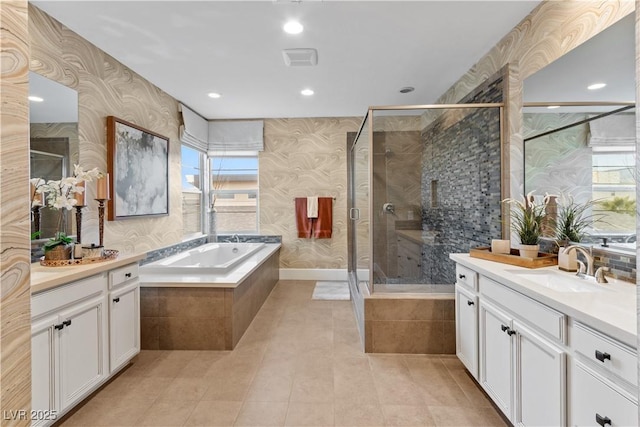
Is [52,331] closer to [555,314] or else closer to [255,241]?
[555,314]

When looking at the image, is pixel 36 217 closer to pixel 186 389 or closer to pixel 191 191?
pixel 186 389

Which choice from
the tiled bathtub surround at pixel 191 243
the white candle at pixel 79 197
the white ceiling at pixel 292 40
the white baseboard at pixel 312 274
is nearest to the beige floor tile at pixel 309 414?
the white candle at pixel 79 197

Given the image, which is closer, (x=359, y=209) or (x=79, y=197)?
(x=79, y=197)

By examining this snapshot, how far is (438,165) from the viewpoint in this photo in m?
3.14

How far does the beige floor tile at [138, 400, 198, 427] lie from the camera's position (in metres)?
1.67

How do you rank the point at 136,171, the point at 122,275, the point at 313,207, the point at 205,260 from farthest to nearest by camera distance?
the point at 313,207 → the point at 205,260 → the point at 136,171 → the point at 122,275

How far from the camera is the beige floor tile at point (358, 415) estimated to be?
1661 mm

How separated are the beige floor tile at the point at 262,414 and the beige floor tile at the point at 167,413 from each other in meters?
0.31

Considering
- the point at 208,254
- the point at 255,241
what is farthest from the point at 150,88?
the point at 255,241

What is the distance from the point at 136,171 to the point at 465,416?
3287 millimetres

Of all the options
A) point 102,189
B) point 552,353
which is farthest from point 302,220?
point 552,353

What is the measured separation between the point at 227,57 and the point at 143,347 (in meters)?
2.53

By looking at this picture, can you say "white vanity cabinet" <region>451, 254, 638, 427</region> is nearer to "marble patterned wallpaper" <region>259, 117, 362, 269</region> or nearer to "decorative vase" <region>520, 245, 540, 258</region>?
"decorative vase" <region>520, 245, 540, 258</region>

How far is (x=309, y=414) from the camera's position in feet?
5.68
